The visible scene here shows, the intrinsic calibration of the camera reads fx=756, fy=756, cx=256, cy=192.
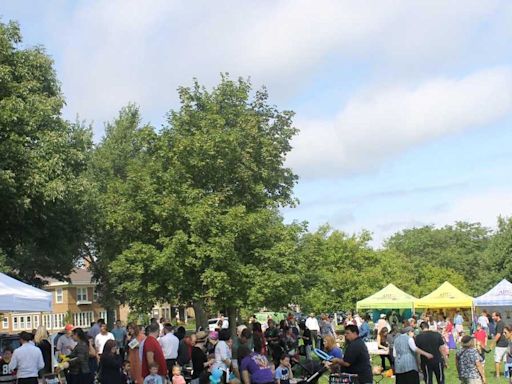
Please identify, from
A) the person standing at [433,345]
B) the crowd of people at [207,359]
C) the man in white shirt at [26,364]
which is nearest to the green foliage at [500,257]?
the crowd of people at [207,359]

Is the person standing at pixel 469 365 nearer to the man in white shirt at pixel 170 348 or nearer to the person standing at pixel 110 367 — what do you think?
the man in white shirt at pixel 170 348

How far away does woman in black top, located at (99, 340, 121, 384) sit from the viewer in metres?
13.4

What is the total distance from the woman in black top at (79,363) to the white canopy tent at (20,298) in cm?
179

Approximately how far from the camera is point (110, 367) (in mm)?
13398

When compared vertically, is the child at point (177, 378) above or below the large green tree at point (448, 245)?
below

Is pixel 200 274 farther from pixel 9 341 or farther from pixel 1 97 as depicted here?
pixel 9 341

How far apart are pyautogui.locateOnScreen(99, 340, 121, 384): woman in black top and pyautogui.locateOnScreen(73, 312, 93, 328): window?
7391cm

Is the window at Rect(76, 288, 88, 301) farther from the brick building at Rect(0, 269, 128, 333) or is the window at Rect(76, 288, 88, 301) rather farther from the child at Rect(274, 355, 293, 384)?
the child at Rect(274, 355, 293, 384)

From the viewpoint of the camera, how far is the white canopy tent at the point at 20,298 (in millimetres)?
15677

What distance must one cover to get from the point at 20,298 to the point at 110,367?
3715 mm

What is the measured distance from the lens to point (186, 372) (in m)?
16.2

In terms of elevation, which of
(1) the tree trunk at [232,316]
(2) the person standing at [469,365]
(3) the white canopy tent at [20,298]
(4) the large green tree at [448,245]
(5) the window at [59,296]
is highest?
(4) the large green tree at [448,245]

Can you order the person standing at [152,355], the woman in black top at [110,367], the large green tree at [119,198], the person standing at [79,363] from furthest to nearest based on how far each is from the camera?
the large green tree at [119,198]
the person standing at [79,363]
the woman in black top at [110,367]
the person standing at [152,355]

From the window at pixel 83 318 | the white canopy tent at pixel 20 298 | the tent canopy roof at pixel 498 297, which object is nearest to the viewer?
the white canopy tent at pixel 20 298
